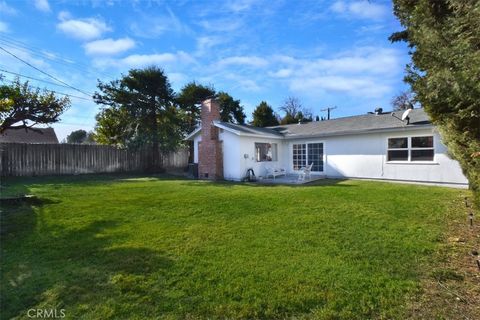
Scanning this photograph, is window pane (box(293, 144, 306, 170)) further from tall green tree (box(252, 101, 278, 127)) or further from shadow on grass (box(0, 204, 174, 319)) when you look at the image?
tall green tree (box(252, 101, 278, 127))

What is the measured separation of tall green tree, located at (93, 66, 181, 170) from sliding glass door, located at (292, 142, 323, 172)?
8.36m

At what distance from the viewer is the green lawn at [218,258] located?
3299 millimetres

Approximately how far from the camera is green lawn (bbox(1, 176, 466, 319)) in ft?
10.8

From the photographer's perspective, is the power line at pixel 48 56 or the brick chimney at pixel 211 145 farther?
the brick chimney at pixel 211 145

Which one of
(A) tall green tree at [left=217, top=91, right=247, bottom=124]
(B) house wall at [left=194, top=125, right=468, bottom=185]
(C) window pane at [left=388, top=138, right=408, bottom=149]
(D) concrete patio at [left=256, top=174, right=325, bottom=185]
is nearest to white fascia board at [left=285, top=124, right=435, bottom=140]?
(B) house wall at [left=194, top=125, right=468, bottom=185]

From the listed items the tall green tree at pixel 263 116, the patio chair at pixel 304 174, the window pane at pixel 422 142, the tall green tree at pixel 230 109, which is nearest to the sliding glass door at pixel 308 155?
the patio chair at pixel 304 174

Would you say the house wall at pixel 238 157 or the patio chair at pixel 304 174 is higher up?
the house wall at pixel 238 157

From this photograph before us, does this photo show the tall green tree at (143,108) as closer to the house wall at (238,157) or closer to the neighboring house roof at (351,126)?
the neighboring house roof at (351,126)

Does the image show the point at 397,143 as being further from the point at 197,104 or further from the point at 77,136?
the point at 77,136

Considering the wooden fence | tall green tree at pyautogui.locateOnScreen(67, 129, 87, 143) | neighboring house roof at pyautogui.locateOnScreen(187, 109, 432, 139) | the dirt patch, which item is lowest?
the dirt patch

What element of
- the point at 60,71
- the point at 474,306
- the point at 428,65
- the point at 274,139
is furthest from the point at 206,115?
the point at 474,306

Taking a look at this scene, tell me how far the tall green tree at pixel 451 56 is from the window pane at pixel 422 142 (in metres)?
7.57

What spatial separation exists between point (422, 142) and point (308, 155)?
5734 mm

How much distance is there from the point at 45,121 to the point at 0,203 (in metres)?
11.8
